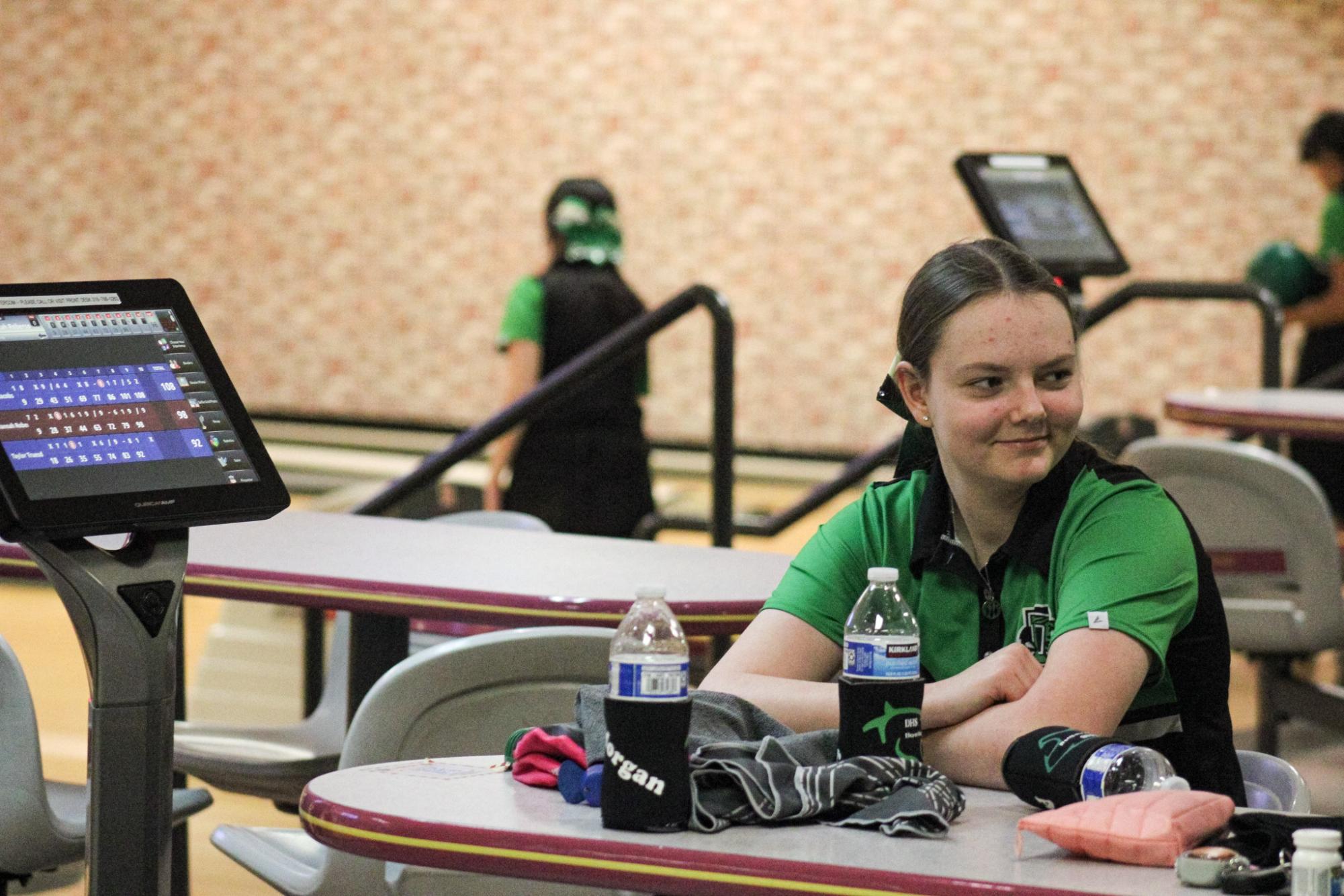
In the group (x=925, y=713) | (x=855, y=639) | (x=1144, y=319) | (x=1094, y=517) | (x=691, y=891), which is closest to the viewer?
(x=691, y=891)

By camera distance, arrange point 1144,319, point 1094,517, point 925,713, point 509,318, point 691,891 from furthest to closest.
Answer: point 1144,319
point 509,318
point 1094,517
point 925,713
point 691,891

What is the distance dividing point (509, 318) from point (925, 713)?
11.9 ft

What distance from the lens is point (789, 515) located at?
4844 mm

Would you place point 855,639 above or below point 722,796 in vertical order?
above

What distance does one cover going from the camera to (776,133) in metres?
9.66

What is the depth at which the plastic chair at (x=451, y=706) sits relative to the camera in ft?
7.43

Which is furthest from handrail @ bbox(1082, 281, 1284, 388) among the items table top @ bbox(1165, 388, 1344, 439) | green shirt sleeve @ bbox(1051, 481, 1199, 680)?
green shirt sleeve @ bbox(1051, 481, 1199, 680)

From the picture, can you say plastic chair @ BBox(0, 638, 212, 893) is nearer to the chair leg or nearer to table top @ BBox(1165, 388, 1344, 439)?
the chair leg

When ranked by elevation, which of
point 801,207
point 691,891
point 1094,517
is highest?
point 801,207

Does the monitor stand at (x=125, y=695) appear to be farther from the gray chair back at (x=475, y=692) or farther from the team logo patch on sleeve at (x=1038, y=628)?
the team logo patch on sleeve at (x=1038, y=628)

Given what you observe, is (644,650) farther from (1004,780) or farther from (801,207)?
(801,207)

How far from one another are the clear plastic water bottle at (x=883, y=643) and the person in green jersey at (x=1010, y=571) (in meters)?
0.13

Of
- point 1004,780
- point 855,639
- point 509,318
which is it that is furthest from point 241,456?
point 509,318

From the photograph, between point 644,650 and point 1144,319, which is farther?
point 1144,319
